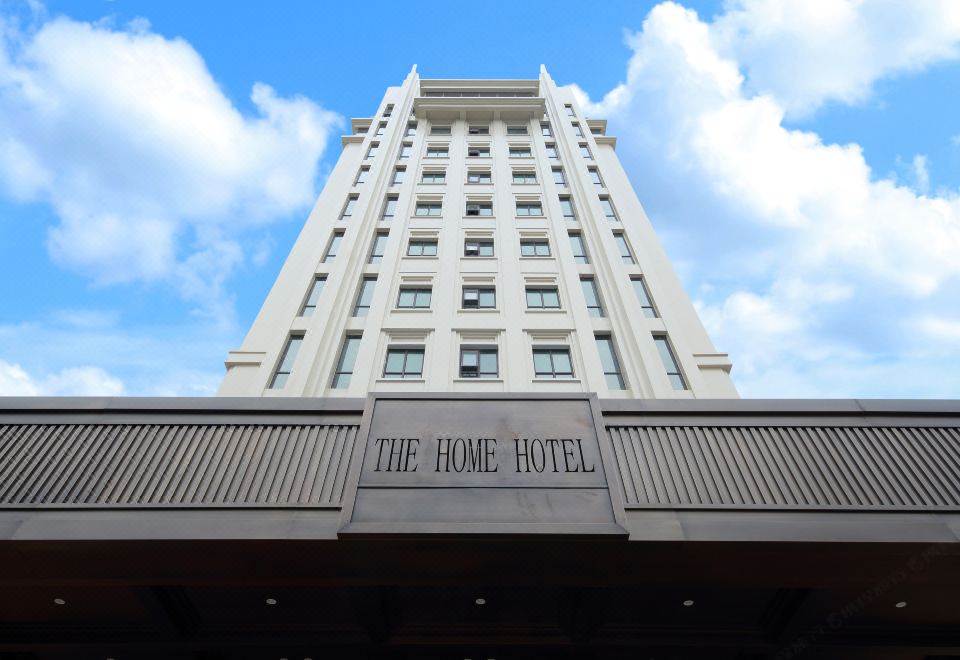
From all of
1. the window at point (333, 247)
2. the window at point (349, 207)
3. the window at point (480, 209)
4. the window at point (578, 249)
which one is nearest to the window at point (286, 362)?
the window at point (333, 247)

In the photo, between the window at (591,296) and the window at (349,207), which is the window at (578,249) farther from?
the window at (349,207)

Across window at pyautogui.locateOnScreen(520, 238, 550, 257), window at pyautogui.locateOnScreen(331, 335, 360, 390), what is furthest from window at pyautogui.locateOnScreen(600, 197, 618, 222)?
window at pyautogui.locateOnScreen(331, 335, 360, 390)

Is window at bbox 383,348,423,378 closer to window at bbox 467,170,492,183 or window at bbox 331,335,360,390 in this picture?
window at bbox 331,335,360,390

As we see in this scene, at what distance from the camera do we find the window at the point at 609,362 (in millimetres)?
12020

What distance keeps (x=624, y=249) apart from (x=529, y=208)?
404 centimetres

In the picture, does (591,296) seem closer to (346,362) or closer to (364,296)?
(364,296)

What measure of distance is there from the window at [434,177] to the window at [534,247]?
17.2ft

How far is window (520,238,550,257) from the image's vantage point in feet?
53.3

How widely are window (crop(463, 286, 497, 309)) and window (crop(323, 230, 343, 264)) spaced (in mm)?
4308

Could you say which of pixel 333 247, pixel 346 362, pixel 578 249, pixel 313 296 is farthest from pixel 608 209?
pixel 346 362

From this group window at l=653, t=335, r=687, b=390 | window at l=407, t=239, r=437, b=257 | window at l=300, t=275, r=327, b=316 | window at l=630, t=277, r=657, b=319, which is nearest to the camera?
window at l=653, t=335, r=687, b=390

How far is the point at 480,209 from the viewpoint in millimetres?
18484

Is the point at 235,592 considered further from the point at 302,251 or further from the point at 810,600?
the point at 302,251

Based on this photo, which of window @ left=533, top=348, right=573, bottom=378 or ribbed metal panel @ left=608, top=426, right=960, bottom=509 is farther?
window @ left=533, top=348, right=573, bottom=378
